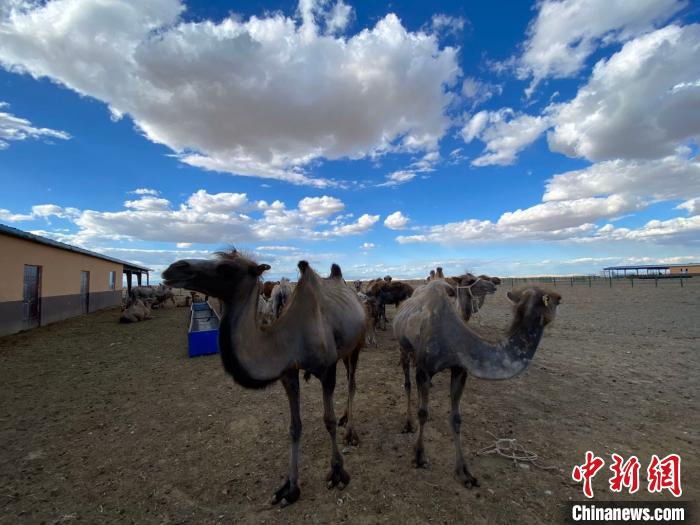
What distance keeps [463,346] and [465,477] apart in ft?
5.21

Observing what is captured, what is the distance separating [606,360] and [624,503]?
692 centimetres

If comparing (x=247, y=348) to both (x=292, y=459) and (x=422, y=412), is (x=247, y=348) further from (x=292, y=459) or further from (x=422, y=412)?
(x=422, y=412)

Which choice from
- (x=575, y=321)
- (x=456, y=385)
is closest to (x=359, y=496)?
(x=456, y=385)

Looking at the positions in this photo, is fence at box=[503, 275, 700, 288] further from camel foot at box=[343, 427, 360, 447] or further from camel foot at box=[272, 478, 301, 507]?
camel foot at box=[272, 478, 301, 507]

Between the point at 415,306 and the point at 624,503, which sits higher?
the point at 415,306

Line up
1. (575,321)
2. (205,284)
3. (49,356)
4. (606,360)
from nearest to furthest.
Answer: (205,284), (606,360), (49,356), (575,321)

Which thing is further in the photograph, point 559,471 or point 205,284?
point 559,471

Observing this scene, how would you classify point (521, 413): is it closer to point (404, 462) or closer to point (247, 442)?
point (404, 462)

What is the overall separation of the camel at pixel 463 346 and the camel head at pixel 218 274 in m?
2.35

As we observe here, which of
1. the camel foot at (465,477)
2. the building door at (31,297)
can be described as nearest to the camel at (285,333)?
the camel foot at (465,477)

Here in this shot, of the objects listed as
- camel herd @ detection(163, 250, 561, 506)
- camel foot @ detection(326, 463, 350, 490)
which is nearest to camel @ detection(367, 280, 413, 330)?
camel herd @ detection(163, 250, 561, 506)

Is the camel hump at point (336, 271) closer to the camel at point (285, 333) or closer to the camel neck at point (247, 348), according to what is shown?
the camel at point (285, 333)

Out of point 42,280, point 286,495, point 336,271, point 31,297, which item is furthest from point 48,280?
point 286,495

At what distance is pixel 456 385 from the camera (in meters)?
4.14
